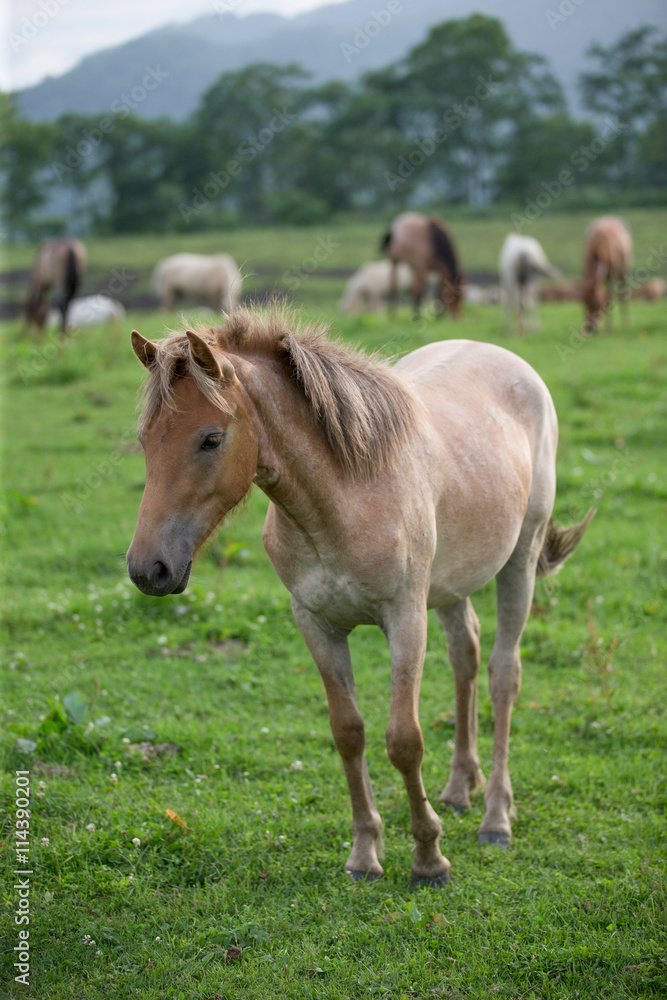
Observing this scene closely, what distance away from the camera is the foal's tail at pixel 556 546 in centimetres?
458

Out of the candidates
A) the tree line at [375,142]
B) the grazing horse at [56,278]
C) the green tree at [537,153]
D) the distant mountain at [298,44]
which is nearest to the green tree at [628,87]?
the tree line at [375,142]

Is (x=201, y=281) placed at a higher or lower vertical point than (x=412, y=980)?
higher

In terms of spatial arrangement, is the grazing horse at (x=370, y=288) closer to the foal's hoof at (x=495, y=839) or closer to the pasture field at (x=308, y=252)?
the pasture field at (x=308, y=252)

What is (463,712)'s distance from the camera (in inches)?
162

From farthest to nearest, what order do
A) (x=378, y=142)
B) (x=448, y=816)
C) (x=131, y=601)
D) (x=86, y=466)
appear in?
(x=378, y=142)
(x=86, y=466)
(x=131, y=601)
(x=448, y=816)

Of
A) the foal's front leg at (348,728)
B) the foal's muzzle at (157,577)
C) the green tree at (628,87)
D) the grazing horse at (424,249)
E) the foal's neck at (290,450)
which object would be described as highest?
the green tree at (628,87)

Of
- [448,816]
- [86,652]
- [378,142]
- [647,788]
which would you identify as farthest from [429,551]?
[378,142]

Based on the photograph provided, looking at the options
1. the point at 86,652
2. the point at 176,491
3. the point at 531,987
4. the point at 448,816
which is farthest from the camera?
the point at 86,652

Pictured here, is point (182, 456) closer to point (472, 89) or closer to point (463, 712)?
point (463, 712)

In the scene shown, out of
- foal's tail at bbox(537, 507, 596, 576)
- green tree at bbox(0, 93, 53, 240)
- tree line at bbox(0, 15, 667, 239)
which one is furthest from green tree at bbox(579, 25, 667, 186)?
foal's tail at bbox(537, 507, 596, 576)

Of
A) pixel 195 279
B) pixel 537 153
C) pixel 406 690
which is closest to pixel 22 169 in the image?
pixel 537 153

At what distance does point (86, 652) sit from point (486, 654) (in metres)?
2.70

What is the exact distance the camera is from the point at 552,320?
630 inches

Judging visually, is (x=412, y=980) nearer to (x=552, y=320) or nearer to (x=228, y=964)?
(x=228, y=964)
